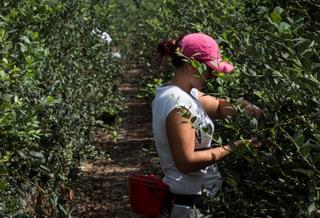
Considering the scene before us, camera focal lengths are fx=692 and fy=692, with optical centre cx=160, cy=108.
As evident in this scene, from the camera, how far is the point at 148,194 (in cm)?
329

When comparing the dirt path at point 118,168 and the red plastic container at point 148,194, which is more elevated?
the red plastic container at point 148,194

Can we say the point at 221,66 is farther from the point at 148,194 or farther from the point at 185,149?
the point at 148,194

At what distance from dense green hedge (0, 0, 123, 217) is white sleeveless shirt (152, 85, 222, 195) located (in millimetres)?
583

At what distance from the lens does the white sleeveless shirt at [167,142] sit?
3.06 m

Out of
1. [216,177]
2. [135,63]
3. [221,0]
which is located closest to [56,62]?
[221,0]

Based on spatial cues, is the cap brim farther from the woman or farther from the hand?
the hand

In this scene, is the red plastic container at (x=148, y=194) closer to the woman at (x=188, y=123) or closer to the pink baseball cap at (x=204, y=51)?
the woman at (x=188, y=123)

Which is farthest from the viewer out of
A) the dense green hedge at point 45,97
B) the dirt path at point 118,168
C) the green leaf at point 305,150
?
the dirt path at point 118,168

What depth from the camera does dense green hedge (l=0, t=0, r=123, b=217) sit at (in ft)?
12.1

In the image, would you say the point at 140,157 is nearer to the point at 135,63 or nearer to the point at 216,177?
the point at 216,177

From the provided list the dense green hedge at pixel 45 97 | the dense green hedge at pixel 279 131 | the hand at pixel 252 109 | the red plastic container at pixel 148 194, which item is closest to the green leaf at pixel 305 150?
the dense green hedge at pixel 279 131

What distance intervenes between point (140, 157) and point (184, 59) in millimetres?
6308

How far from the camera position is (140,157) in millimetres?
9164

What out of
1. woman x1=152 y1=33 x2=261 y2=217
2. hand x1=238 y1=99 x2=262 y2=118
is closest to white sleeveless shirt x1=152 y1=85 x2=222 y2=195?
woman x1=152 y1=33 x2=261 y2=217
